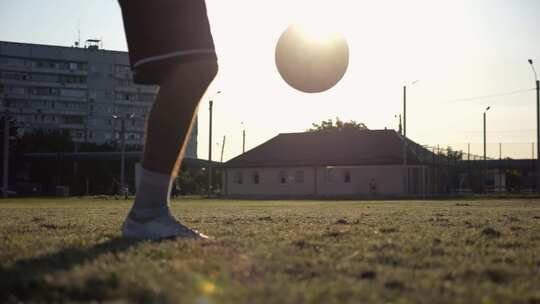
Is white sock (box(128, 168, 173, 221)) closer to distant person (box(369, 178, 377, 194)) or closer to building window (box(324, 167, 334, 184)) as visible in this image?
distant person (box(369, 178, 377, 194))

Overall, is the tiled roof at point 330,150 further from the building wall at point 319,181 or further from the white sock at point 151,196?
the white sock at point 151,196

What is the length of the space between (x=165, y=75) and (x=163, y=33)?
0.26m

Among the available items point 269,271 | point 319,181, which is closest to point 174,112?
point 269,271

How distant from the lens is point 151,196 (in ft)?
14.5

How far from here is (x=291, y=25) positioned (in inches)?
643

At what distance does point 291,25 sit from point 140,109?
105 metres

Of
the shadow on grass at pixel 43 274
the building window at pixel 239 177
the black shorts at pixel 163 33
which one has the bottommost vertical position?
the shadow on grass at pixel 43 274

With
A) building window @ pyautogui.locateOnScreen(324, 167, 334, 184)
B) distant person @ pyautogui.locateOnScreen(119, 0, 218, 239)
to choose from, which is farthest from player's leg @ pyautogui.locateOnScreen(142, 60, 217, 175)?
building window @ pyautogui.locateOnScreen(324, 167, 334, 184)

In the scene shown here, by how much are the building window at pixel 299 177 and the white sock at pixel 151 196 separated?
62579 mm

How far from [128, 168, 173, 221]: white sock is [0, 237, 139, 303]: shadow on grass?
0.62 metres

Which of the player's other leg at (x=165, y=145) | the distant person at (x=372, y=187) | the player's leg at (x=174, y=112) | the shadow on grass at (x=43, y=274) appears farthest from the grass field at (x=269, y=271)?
the distant person at (x=372, y=187)

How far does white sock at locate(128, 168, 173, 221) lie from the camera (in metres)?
4.39

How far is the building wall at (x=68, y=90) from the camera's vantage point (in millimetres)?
105875

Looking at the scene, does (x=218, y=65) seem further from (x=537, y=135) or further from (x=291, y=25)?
(x=537, y=135)
